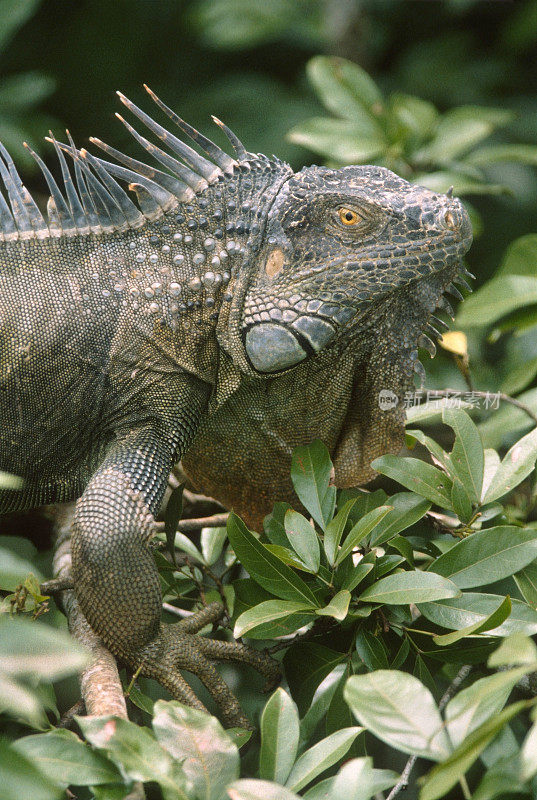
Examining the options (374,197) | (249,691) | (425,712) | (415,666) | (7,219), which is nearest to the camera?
(425,712)

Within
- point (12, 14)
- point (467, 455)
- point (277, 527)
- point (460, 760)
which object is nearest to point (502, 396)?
point (467, 455)

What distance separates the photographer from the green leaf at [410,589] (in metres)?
2.23

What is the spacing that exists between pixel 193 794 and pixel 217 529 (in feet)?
4.93

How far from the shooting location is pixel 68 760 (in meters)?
1.83

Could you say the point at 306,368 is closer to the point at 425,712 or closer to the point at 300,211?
the point at 300,211

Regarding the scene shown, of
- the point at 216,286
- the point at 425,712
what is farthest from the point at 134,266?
the point at 425,712

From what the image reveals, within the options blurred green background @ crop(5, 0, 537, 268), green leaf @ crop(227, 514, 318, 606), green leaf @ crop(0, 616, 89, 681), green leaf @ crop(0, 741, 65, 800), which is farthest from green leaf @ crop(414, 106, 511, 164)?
green leaf @ crop(0, 741, 65, 800)

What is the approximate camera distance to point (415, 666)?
254 cm

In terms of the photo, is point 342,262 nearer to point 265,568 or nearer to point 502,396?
point 502,396

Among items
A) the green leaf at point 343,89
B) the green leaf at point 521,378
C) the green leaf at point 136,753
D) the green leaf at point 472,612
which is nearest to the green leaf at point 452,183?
the green leaf at point 343,89

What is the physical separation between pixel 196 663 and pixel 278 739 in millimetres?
843

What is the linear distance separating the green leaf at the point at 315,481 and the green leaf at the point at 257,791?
98 centimetres

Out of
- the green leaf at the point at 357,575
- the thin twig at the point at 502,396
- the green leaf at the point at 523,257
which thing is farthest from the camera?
the green leaf at the point at 523,257

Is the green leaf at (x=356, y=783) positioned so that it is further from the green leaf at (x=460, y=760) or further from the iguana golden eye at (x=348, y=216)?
the iguana golden eye at (x=348, y=216)
